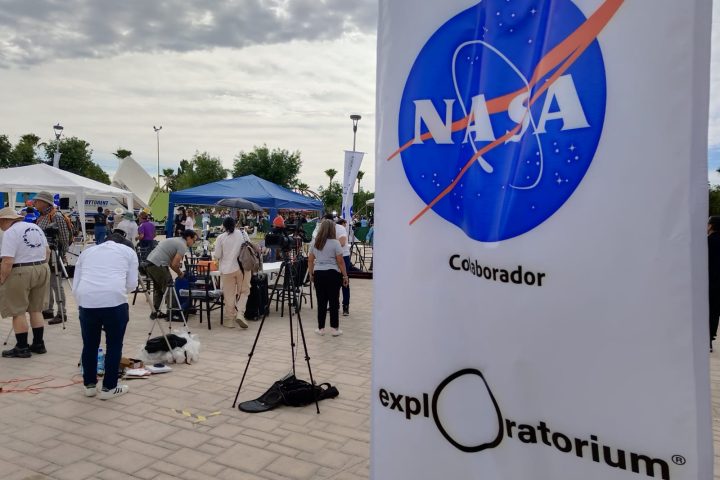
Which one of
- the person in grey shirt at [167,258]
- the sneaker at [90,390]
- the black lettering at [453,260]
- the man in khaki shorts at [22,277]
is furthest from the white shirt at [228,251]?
the black lettering at [453,260]

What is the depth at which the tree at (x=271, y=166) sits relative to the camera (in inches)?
1989

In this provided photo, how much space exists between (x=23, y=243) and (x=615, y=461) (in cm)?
648

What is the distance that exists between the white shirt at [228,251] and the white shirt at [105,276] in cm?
290

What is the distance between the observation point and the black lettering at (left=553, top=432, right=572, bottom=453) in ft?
4.84

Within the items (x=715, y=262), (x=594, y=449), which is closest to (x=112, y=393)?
(x=594, y=449)

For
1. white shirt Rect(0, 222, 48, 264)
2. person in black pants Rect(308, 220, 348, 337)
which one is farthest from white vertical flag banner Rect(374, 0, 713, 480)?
white shirt Rect(0, 222, 48, 264)

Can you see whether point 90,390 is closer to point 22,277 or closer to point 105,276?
point 105,276

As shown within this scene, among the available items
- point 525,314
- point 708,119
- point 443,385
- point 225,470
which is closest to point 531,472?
point 443,385

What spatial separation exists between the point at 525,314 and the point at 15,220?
660cm

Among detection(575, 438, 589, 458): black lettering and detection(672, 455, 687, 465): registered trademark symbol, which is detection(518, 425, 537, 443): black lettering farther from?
detection(672, 455, 687, 465): registered trademark symbol

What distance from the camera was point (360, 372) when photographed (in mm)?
5809

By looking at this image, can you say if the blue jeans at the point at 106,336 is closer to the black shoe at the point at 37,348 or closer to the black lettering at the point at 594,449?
the black shoe at the point at 37,348

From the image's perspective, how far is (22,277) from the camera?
600 cm

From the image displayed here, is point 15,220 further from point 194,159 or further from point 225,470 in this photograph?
point 194,159
